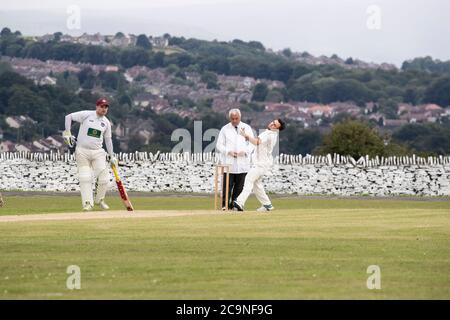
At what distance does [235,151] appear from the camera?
26766 mm

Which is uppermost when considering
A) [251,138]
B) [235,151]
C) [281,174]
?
[251,138]

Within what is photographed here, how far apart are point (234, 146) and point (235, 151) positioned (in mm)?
157

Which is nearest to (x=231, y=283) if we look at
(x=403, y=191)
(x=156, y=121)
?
(x=403, y=191)

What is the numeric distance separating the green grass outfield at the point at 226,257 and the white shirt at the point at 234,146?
3543 mm

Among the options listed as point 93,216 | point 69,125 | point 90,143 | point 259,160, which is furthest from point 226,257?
point 90,143

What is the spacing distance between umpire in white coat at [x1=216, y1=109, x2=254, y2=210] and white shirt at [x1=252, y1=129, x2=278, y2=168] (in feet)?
0.86

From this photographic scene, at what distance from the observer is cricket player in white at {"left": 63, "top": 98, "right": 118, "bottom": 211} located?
26516 millimetres

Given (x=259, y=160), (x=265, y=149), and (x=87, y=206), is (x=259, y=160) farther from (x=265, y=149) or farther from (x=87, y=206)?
(x=87, y=206)

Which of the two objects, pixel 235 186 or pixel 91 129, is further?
pixel 235 186

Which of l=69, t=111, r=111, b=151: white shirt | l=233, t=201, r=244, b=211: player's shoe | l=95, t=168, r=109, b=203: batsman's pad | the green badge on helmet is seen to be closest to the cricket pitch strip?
l=233, t=201, r=244, b=211: player's shoe

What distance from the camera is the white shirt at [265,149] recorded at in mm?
26562

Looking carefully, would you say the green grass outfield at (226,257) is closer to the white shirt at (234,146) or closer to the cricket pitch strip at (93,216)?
the cricket pitch strip at (93,216)
